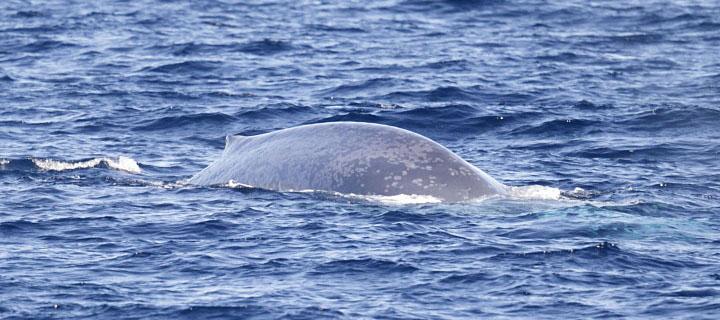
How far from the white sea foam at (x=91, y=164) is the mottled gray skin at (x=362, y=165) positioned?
4753 mm

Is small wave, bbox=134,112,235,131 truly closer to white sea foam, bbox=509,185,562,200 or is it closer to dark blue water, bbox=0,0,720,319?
dark blue water, bbox=0,0,720,319

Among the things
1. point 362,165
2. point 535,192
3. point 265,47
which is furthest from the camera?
point 265,47

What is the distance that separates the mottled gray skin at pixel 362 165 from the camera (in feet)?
66.6

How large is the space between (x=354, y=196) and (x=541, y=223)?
2558mm

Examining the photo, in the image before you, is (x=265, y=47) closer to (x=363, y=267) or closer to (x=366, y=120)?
A: (x=366, y=120)

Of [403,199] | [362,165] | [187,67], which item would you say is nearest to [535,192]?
[403,199]

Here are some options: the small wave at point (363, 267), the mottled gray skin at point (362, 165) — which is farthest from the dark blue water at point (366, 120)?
the mottled gray skin at point (362, 165)

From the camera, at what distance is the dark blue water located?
17.5 metres

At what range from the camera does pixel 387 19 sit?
47.6m

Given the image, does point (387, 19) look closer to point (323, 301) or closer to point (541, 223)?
point (541, 223)

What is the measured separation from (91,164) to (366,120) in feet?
25.4

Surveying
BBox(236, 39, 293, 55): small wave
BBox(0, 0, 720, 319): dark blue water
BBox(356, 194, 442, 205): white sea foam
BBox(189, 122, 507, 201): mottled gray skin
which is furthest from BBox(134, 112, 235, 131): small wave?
BBox(356, 194, 442, 205): white sea foam

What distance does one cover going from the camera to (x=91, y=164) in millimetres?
25891

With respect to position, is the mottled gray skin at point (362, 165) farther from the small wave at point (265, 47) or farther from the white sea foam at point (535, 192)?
the small wave at point (265, 47)
